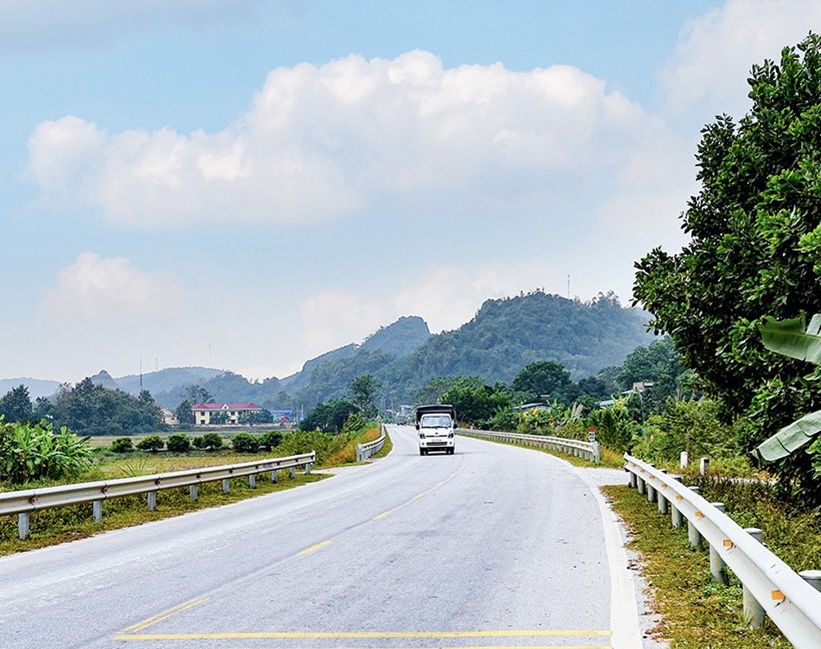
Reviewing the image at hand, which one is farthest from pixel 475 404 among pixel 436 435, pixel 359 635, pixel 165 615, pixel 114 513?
pixel 359 635

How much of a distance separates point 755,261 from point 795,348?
16.7ft

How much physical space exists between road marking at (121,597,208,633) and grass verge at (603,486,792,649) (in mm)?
4260

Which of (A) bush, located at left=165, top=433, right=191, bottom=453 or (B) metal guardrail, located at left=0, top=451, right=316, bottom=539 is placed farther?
(A) bush, located at left=165, top=433, right=191, bottom=453

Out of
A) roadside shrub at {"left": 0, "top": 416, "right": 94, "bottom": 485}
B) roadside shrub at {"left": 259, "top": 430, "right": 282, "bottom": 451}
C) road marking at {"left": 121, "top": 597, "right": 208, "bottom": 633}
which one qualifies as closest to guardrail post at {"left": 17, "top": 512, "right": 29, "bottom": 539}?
road marking at {"left": 121, "top": 597, "right": 208, "bottom": 633}

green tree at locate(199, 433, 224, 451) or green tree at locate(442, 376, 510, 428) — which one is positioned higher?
green tree at locate(442, 376, 510, 428)

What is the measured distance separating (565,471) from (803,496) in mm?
16512

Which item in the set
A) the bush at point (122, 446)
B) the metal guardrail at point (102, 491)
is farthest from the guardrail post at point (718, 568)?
the bush at point (122, 446)

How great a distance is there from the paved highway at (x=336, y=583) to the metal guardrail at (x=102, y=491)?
110 centimetres

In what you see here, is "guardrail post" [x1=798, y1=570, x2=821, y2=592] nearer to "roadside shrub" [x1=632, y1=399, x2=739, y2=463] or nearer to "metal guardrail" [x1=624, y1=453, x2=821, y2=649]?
"metal guardrail" [x1=624, y1=453, x2=821, y2=649]

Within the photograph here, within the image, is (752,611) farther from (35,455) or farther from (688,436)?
(688,436)

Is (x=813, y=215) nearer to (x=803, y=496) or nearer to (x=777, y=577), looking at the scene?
(x=803, y=496)

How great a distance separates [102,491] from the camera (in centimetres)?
1692

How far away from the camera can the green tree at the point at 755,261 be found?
13062 millimetres

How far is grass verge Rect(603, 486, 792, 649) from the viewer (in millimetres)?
6938
